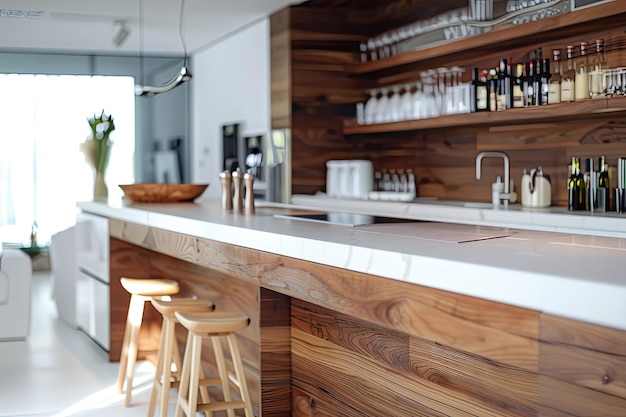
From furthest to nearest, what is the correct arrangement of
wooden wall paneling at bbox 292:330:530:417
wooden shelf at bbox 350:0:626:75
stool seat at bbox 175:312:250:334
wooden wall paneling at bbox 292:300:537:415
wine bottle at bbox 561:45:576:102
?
wine bottle at bbox 561:45:576:102 < wooden shelf at bbox 350:0:626:75 < stool seat at bbox 175:312:250:334 < wooden wall paneling at bbox 292:330:530:417 < wooden wall paneling at bbox 292:300:537:415

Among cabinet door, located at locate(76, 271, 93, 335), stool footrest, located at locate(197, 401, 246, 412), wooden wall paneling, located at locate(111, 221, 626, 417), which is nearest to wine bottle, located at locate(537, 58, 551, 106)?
wooden wall paneling, located at locate(111, 221, 626, 417)

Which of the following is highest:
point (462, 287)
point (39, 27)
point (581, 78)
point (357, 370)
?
point (39, 27)

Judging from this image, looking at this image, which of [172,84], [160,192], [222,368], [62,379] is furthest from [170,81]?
[222,368]

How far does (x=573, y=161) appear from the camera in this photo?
450cm

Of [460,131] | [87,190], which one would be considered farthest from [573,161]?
[87,190]

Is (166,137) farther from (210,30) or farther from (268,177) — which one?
(268,177)

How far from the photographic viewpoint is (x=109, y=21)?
7.01 meters

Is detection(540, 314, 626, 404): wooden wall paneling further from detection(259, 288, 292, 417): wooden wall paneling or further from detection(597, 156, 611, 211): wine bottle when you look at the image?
detection(597, 156, 611, 211): wine bottle

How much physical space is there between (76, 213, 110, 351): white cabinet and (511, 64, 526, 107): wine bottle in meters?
2.67

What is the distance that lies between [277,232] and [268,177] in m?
4.06

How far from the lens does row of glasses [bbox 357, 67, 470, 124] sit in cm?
522

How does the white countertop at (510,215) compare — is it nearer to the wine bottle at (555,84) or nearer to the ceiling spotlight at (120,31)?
the wine bottle at (555,84)

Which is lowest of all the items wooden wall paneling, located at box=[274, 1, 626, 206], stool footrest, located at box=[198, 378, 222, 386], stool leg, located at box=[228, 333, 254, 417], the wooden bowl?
stool footrest, located at box=[198, 378, 222, 386]

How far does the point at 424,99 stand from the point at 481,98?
675mm
